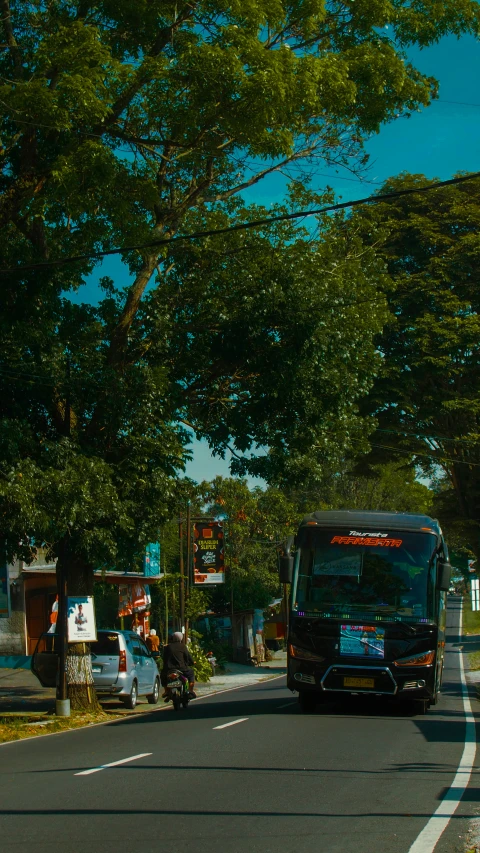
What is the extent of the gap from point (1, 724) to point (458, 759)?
9.59 meters

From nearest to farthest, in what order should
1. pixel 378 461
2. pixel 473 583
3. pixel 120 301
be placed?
1. pixel 120 301
2. pixel 378 461
3. pixel 473 583

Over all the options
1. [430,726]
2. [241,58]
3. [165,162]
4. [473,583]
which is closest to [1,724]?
[430,726]

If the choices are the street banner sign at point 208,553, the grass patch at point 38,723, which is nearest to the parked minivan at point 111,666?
the grass patch at point 38,723

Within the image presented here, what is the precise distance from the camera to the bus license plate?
1625cm

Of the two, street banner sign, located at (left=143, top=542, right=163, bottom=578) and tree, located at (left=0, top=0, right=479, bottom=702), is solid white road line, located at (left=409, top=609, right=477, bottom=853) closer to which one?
tree, located at (left=0, top=0, right=479, bottom=702)

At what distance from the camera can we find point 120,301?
19641 millimetres

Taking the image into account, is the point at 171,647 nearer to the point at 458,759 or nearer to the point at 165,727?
the point at 165,727

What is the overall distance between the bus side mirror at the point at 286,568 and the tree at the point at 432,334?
12812 millimetres

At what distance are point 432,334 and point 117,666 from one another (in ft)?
45.1

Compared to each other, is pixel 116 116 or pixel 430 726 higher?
pixel 116 116

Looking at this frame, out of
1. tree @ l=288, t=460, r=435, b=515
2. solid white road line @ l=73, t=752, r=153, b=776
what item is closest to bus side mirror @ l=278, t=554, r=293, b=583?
solid white road line @ l=73, t=752, r=153, b=776

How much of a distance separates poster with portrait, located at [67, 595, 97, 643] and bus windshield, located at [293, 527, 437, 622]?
493 cm

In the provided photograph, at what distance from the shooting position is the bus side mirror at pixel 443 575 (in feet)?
54.6

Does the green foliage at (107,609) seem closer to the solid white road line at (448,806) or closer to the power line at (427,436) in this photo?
the power line at (427,436)
